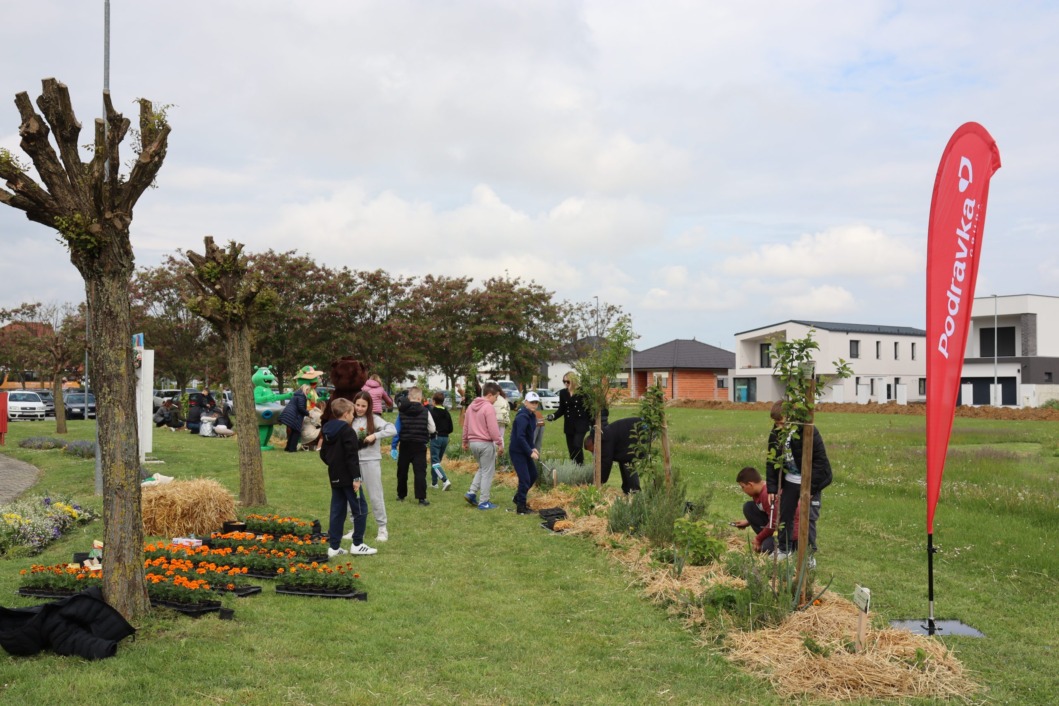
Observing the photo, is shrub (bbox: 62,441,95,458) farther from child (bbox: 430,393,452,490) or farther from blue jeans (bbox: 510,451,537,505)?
blue jeans (bbox: 510,451,537,505)

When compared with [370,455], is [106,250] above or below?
above

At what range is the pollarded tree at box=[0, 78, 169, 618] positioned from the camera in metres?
5.60

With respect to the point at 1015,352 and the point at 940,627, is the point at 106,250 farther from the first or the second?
the point at 1015,352

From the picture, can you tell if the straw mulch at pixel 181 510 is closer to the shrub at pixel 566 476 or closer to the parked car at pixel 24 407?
the shrub at pixel 566 476

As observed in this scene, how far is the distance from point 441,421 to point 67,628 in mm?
9515

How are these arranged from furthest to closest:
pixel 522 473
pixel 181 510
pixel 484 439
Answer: pixel 484 439 → pixel 522 473 → pixel 181 510

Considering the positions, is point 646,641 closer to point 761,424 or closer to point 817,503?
point 817,503

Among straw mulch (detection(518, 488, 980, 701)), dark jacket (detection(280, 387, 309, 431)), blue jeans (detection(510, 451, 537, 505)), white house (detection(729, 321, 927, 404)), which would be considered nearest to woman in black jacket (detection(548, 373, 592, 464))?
blue jeans (detection(510, 451, 537, 505))

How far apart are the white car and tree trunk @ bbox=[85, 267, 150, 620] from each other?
38698mm

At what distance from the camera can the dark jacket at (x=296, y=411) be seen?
18766 millimetres

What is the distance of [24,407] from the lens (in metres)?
39.1

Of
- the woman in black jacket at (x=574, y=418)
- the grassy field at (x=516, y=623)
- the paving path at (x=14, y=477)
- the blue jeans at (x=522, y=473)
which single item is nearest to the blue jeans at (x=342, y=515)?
the grassy field at (x=516, y=623)

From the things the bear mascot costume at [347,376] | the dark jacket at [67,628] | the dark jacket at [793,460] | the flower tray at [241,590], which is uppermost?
the bear mascot costume at [347,376]

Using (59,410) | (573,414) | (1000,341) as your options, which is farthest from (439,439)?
(1000,341)
